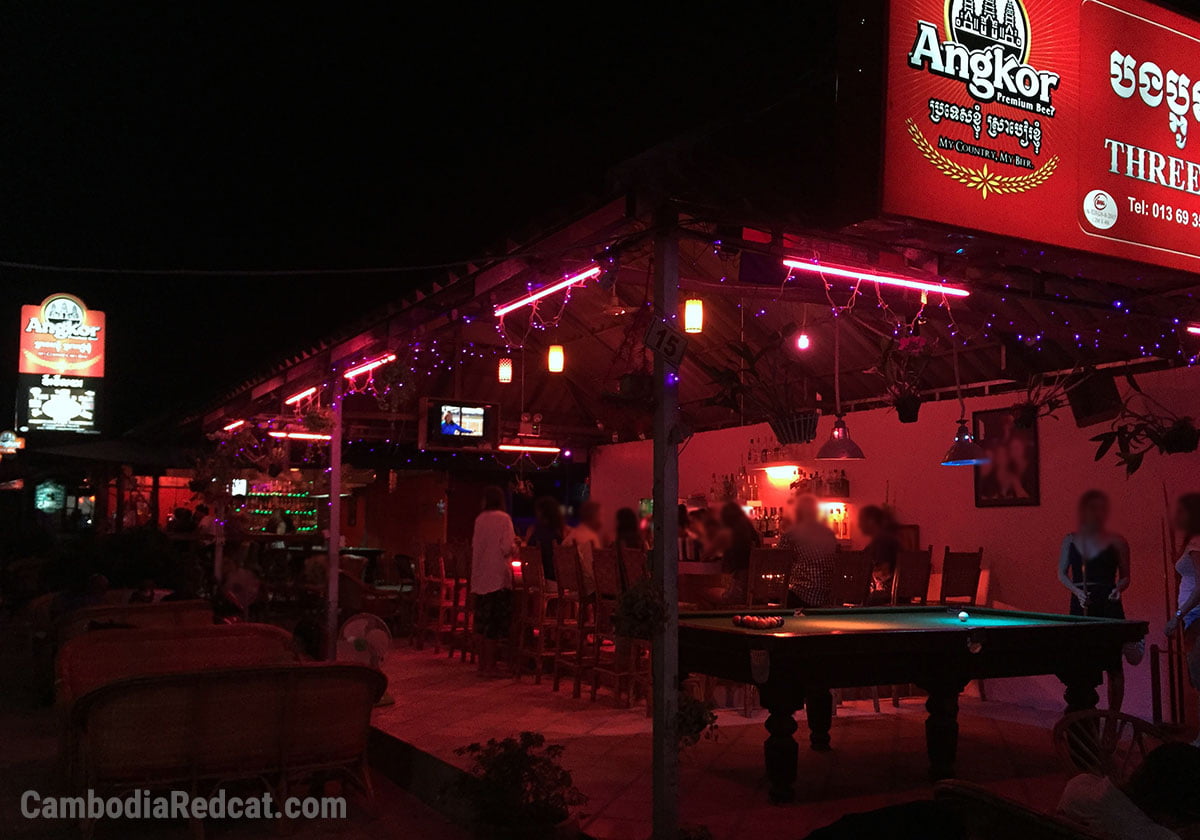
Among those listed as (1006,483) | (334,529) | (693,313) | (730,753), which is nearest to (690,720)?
(730,753)

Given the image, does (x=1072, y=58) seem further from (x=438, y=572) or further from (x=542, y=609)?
(x=438, y=572)

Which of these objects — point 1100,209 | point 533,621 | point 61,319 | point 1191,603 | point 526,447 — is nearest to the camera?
point 1100,209

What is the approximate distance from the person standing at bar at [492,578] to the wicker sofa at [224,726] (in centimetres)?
389

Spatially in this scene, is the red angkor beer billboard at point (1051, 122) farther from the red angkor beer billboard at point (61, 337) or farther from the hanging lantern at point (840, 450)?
the red angkor beer billboard at point (61, 337)

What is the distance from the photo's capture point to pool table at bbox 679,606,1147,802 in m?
4.90

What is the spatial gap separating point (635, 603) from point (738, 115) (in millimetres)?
2459

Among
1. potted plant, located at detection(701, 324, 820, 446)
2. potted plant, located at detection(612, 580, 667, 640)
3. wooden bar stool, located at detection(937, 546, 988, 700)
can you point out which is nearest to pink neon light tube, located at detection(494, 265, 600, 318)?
potted plant, located at detection(701, 324, 820, 446)

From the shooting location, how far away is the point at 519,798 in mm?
4316

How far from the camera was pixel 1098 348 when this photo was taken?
8602mm

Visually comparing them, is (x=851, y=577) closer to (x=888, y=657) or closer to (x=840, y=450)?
(x=840, y=450)

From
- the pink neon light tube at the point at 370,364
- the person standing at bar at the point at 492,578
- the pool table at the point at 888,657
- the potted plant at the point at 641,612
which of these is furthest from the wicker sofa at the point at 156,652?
the pink neon light tube at the point at 370,364

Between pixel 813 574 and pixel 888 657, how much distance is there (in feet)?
8.01

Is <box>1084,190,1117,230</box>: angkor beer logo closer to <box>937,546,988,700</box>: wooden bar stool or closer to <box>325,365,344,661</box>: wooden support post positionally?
<box>937,546,988,700</box>: wooden bar stool

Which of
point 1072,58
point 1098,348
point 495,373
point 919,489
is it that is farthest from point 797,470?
point 1072,58
